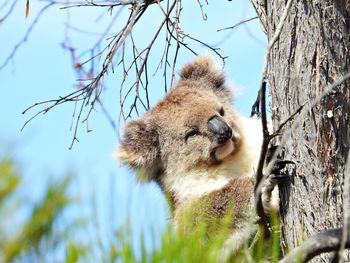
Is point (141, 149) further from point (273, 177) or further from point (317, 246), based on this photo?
point (317, 246)

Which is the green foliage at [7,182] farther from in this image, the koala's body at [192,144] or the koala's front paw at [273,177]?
→ the koala's body at [192,144]

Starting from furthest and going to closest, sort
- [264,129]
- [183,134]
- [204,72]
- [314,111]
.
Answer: [204,72]
[183,134]
[314,111]
[264,129]

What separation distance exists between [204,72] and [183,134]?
1.57ft

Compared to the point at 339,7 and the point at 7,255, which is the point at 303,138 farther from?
the point at 7,255

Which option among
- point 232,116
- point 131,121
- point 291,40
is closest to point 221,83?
point 232,116

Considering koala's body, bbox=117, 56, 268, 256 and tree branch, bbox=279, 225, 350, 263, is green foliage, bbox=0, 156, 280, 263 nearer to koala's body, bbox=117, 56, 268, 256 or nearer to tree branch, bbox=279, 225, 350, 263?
tree branch, bbox=279, 225, 350, 263

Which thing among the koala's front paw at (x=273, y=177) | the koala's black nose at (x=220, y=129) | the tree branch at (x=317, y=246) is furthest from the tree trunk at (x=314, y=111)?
the koala's black nose at (x=220, y=129)

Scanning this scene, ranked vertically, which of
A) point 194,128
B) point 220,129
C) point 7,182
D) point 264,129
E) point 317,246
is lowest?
point 317,246

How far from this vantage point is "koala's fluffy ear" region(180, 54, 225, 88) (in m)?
4.13

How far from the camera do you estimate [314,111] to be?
240cm

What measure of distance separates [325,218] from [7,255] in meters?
1.56

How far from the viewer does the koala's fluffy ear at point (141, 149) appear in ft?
12.0

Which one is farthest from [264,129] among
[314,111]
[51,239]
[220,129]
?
[220,129]

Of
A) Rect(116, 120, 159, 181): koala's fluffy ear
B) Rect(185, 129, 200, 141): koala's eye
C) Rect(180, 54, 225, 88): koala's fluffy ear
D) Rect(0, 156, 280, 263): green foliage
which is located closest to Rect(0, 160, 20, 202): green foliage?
Rect(0, 156, 280, 263): green foliage
